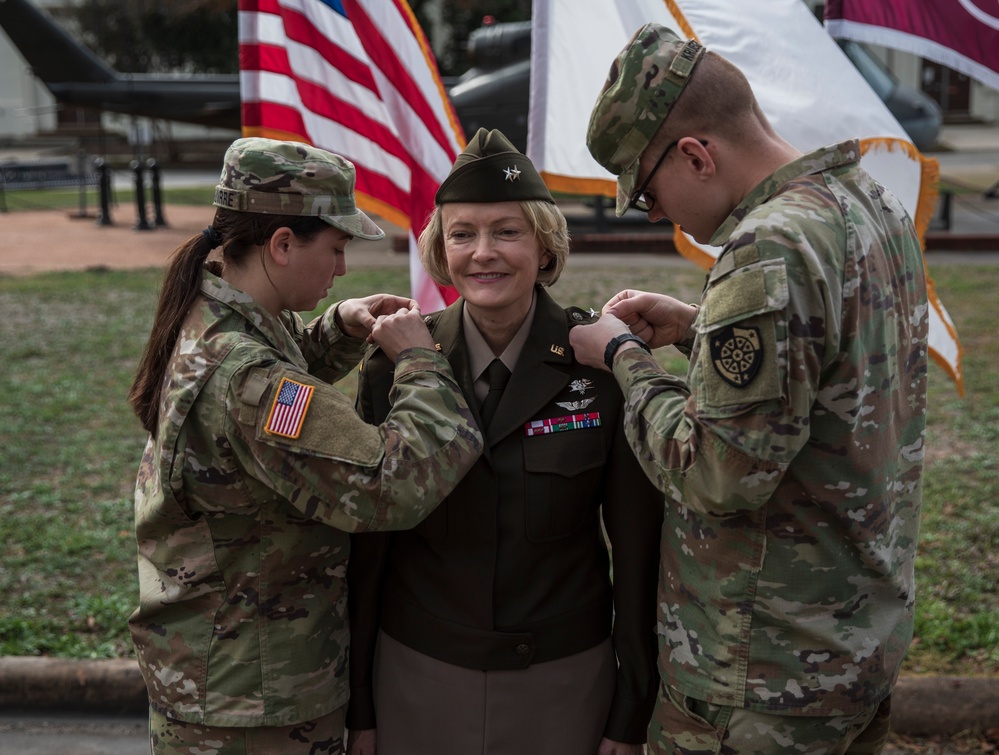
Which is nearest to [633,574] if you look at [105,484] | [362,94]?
[362,94]

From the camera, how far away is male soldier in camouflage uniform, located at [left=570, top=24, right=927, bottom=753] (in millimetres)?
1998

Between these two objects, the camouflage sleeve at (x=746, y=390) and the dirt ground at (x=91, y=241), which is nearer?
the camouflage sleeve at (x=746, y=390)

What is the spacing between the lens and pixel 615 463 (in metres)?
2.55

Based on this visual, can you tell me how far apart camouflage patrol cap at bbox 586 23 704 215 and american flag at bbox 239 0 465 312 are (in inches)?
95.9

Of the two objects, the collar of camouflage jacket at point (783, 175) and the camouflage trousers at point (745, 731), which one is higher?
the collar of camouflage jacket at point (783, 175)

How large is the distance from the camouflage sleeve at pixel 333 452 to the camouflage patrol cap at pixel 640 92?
70 centimetres

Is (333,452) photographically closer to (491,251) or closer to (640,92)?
(491,251)

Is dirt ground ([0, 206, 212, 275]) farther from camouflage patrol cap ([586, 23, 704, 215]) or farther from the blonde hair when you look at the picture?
camouflage patrol cap ([586, 23, 704, 215])

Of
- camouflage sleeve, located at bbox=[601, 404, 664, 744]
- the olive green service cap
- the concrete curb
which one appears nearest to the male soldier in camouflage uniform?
camouflage sleeve, located at bbox=[601, 404, 664, 744]

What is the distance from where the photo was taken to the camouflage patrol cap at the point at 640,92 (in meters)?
2.12

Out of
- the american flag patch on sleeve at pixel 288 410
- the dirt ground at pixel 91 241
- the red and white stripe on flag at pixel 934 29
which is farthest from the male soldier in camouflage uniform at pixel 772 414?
the dirt ground at pixel 91 241

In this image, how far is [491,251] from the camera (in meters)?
2.58

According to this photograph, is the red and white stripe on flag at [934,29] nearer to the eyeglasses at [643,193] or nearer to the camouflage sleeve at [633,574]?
the eyeglasses at [643,193]

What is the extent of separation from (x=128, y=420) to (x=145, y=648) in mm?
5541
